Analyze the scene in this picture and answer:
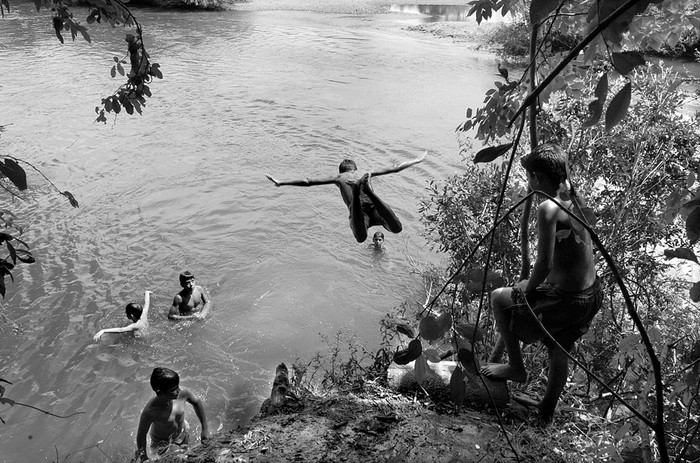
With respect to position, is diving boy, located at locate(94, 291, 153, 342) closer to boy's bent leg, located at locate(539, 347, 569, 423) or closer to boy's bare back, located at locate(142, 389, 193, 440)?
boy's bare back, located at locate(142, 389, 193, 440)

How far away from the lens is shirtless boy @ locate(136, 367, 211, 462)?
18.6 ft

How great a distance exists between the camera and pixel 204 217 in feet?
40.3

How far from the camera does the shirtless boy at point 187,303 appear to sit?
28.7 feet

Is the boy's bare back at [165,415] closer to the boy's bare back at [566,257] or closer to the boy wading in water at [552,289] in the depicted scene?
the boy wading in water at [552,289]

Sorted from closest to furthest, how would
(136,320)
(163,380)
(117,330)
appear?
(163,380)
(117,330)
(136,320)

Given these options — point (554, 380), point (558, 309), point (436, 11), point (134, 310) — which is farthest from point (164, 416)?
point (436, 11)

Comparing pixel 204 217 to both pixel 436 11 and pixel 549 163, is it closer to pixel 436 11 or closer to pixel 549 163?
pixel 549 163

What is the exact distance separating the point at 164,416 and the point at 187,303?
10.4ft

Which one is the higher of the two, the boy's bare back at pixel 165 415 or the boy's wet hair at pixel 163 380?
the boy's wet hair at pixel 163 380

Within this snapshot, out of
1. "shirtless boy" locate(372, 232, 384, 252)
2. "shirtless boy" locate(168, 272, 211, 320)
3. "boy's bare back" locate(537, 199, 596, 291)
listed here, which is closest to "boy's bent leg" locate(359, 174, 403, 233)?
"boy's bare back" locate(537, 199, 596, 291)

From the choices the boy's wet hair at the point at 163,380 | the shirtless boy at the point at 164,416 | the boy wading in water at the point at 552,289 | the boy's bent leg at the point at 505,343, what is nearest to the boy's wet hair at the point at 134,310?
the shirtless boy at the point at 164,416

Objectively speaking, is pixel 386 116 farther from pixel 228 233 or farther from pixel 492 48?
pixel 492 48

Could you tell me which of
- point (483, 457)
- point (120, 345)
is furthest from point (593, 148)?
point (120, 345)

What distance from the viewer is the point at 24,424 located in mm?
6754
